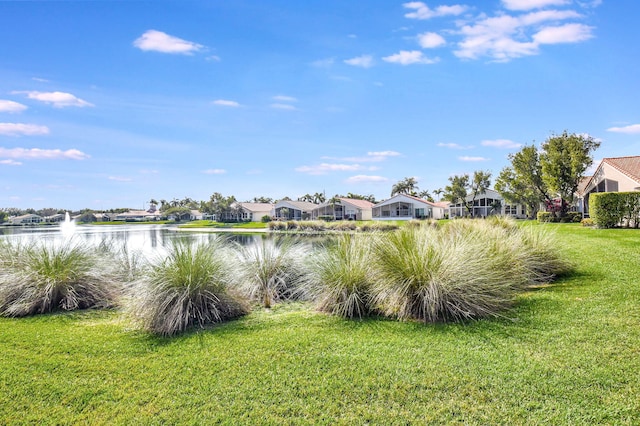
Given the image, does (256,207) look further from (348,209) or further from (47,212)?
(47,212)

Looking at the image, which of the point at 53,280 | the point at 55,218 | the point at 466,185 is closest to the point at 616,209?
the point at 53,280

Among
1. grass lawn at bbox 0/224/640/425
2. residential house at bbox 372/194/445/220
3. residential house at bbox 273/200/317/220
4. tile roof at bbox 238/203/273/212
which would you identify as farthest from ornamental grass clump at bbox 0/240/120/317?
tile roof at bbox 238/203/273/212

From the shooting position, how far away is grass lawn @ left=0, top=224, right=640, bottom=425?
8.80 ft

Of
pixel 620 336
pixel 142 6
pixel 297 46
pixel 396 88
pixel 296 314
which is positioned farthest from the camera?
pixel 396 88

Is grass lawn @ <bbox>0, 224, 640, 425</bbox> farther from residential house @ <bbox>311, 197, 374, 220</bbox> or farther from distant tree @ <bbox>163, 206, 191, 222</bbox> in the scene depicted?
distant tree @ <bbox>163, 206, 191, 222</bbox>

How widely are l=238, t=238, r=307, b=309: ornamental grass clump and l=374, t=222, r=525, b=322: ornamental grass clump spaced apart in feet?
5.91

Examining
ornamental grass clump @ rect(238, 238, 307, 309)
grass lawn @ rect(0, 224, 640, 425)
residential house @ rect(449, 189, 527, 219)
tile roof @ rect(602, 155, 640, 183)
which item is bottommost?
grass lawn @ rect(0, 224, 640, 425)

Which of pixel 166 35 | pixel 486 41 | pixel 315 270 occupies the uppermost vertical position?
pixel 166 35

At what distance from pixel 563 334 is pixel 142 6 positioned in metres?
11.6

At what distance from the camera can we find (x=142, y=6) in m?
10.1

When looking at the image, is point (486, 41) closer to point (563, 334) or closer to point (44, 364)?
point (563, 334)

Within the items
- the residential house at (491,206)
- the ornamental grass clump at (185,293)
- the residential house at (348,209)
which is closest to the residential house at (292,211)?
the residential house at (348,209)

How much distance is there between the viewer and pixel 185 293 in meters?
4.72

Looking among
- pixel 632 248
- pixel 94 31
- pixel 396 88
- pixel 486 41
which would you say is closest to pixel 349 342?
pixel 632 248
